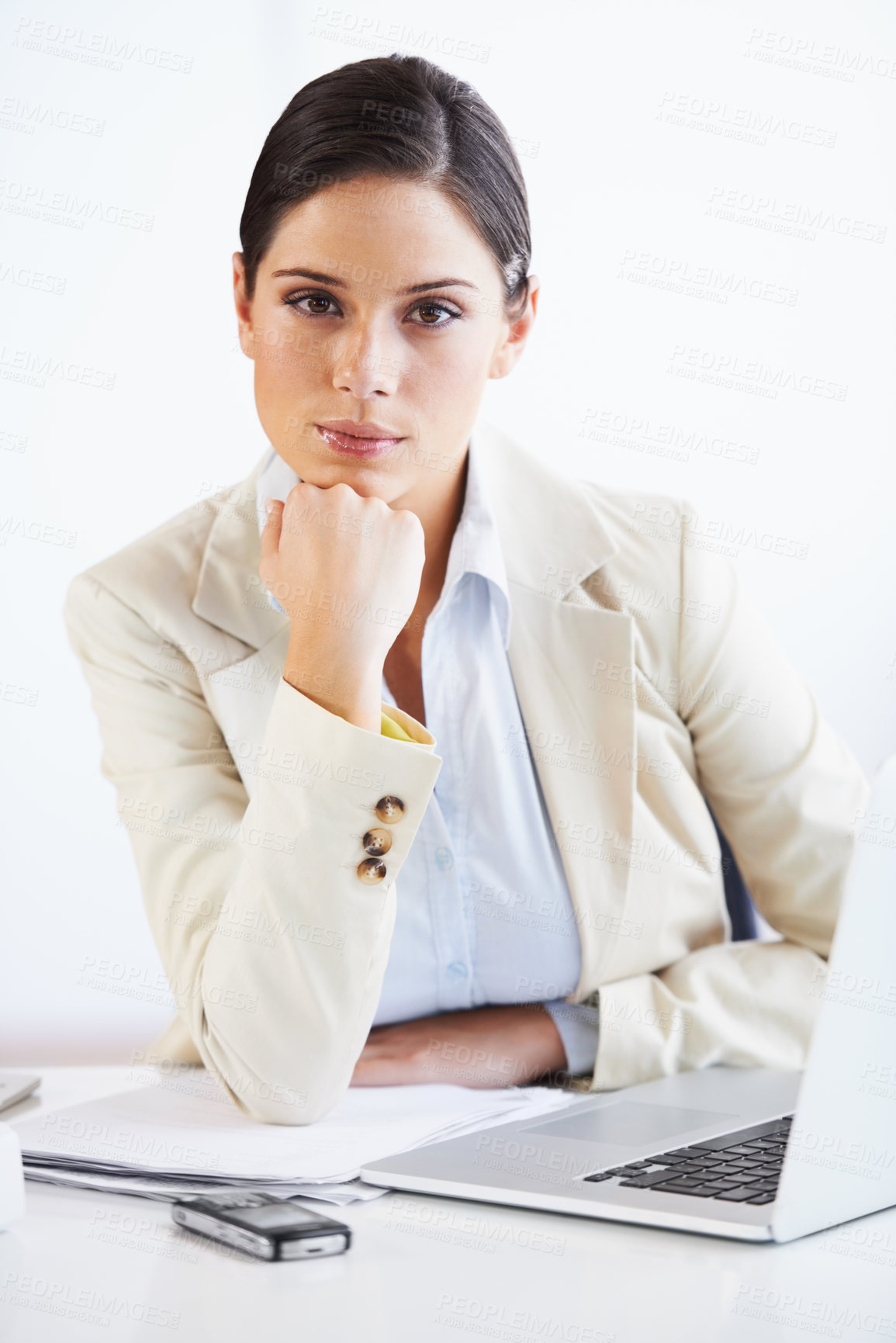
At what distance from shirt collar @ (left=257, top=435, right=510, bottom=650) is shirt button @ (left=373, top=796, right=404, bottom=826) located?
1.29 ft

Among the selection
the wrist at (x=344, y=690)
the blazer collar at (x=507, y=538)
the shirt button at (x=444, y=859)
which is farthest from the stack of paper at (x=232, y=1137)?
the blazer collar at (x=507, y=538)

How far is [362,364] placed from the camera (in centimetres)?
127

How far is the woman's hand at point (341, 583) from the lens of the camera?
116cm

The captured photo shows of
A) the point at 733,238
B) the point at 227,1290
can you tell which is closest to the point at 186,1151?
the point at 227,1290

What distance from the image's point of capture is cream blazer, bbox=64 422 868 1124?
124cm

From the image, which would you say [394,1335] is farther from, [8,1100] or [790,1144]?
[8,1100]

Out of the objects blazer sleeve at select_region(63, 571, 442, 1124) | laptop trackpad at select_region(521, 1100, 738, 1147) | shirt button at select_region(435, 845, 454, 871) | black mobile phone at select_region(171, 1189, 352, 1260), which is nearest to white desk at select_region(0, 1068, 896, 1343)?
black mobile phone at select_region(171, 1189, 352, 1260)

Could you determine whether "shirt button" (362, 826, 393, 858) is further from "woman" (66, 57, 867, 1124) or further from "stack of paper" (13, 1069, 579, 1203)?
"stack of paper" (13, 1069, 579, 1203)

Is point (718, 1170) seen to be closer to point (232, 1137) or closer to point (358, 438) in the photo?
point (232, 1137)

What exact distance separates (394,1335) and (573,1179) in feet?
0.80

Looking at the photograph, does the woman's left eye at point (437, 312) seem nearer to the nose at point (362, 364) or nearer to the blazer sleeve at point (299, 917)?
the nose at point (362, 364)

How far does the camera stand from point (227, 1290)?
72 cm

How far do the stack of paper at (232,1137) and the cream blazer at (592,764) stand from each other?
62mm

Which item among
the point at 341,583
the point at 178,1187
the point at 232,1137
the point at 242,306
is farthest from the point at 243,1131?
the point at 242,306
